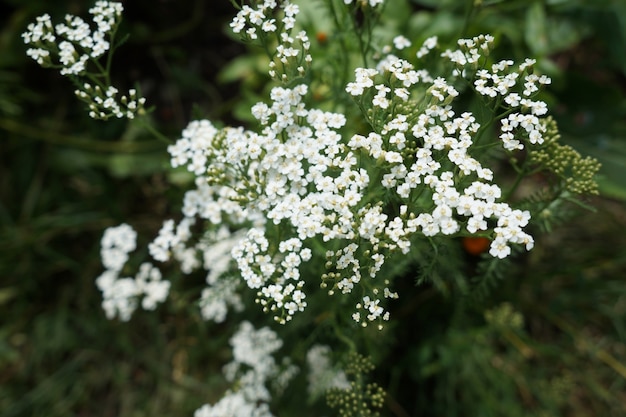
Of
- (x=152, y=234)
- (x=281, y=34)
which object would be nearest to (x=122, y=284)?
(x=152, y=234)

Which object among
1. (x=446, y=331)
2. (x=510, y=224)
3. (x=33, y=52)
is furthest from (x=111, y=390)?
(x=510, y=224)

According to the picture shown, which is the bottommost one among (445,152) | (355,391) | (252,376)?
(252,376)

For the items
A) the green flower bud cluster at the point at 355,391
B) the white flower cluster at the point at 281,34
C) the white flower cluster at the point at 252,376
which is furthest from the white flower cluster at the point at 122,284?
the white flower cluster at the point at 281,34

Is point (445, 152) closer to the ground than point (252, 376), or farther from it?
farther from it

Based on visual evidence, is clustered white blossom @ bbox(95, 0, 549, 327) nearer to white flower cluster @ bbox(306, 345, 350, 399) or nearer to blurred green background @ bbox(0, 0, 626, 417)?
white flower cluster @ bbox(306, 345, 350, 399)

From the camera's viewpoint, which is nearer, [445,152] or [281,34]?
[445,152]

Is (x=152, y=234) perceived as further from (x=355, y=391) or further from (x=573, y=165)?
(x=573, y=165)

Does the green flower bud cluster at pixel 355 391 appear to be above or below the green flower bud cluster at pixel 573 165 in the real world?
below

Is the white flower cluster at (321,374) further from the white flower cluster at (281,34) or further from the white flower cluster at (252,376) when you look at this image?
the white flower cluster at (281,34)
